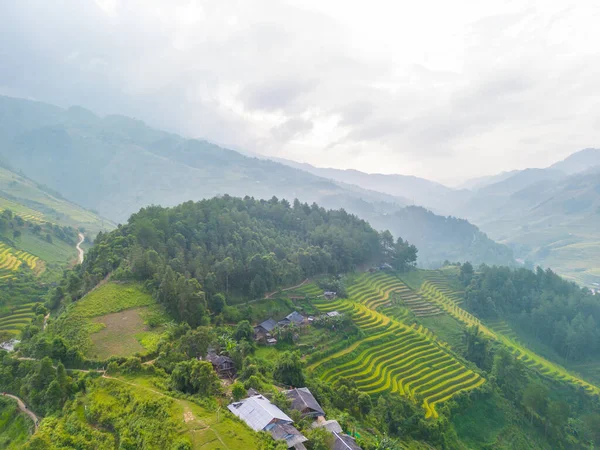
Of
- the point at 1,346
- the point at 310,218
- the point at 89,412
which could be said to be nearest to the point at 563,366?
the point at 310,218

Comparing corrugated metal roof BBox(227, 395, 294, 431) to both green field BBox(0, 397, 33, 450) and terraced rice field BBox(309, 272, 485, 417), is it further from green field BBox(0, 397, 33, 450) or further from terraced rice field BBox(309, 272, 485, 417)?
terraced rice field BBox(309, 272, 485, 417)

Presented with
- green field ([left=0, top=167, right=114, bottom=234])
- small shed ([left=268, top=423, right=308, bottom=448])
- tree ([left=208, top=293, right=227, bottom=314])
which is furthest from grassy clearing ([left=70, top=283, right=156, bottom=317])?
green field ([left=0, top=167, right=114, bottom=234])

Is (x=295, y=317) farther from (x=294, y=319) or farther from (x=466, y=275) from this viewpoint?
(x=466, y=275)

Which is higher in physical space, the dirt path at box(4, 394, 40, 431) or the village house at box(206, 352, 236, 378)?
the village house at box(206, 352, 236, 378)

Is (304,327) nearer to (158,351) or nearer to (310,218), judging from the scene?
(158,351)

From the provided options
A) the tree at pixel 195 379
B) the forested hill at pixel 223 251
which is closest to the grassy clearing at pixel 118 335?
the forested hill at pixel 223 251

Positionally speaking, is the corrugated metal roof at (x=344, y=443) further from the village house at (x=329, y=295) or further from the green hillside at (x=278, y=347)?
the village house at (x=329, y=295)
